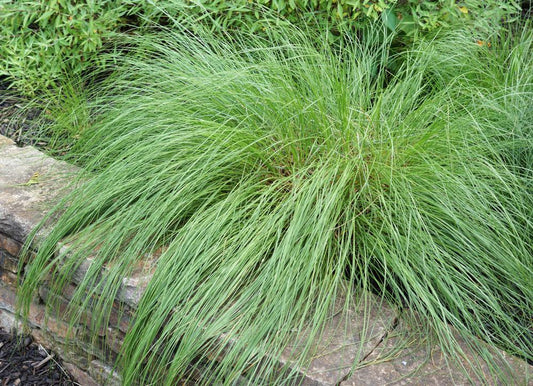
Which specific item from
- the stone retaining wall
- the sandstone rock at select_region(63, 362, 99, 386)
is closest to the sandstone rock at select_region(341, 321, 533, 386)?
the stone retaining wall

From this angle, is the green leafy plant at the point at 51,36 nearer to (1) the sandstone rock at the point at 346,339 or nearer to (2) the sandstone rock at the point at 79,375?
(2) the sandstone rock at the point at 79,375

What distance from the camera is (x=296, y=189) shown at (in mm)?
2270

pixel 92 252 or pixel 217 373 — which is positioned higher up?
pixel 92 252

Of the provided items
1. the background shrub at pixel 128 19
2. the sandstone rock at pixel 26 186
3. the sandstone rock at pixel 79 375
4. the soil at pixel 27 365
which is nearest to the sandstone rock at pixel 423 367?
the sandstone rock at pixel 79 375

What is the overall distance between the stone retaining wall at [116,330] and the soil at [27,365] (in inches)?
2.0

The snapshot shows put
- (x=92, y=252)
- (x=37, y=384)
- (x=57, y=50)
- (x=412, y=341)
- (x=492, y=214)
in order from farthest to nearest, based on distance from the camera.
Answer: (x=57, y=50) → (x=37, y=384) → (x=92, y=252) → (x=492, y=214) → (x=412, y=341)

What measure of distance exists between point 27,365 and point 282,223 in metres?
1.34

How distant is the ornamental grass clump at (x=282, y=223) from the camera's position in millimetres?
2041

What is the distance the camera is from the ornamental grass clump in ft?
6.70

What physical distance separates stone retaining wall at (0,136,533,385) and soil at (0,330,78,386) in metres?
0.05

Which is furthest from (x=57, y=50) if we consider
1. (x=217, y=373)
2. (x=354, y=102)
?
(x=217, y=373)

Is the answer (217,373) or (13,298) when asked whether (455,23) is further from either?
(13,298)

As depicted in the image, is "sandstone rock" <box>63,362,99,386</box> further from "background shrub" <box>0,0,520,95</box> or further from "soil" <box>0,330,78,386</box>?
"background shrub" <box>0,0,520,95</box>

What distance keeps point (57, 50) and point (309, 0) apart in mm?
1421
